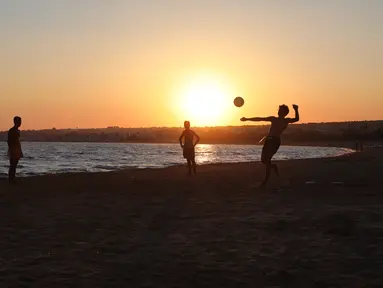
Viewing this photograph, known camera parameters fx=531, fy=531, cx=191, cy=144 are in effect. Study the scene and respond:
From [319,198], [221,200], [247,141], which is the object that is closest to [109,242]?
[221,200]

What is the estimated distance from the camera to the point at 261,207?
971cm

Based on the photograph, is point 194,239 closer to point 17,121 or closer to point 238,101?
point 17,121

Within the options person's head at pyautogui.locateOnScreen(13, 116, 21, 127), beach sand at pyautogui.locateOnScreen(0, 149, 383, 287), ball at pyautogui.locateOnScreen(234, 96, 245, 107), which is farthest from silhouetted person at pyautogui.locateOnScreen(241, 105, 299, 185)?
person's head at pyautogui.locateOnScreen(13, 116, 21, 127)

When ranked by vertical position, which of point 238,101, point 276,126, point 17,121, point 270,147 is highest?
point 238,101

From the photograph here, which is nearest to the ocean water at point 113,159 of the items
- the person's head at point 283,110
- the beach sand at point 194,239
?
the person's head at point 283,110

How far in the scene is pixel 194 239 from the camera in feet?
22.8

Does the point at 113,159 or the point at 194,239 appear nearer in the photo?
the point at 194,239

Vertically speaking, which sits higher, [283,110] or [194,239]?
[283,110]

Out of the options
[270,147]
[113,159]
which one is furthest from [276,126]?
[113,159]

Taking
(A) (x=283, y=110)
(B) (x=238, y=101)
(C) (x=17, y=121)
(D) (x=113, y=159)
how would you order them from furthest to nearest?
1. (D) (x=113, y=159)
2. (B) (x=238, y=101)
3. (C) (x=17, y=121)
4. (A) (x=283, y=110)

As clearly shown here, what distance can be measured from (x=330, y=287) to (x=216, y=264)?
132cm

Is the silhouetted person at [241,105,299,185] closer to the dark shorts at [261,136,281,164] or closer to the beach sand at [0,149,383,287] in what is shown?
the dark shorts at [261,136,281,164]

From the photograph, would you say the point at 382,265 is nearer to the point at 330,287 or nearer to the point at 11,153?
the point at 330,287

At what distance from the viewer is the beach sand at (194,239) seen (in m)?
5.23
